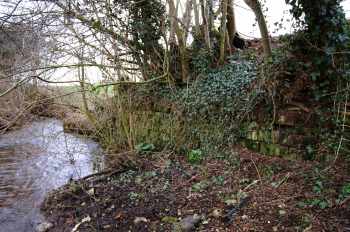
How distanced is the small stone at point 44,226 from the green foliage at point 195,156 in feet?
7.92

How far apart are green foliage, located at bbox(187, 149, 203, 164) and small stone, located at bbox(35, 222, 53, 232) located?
241 cm

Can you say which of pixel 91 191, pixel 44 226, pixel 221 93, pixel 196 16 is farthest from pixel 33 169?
pixel 196 16

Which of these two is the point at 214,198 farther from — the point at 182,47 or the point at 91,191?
the point at 182,47

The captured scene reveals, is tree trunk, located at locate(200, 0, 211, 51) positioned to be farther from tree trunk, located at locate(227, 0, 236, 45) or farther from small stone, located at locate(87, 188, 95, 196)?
small stone, located at locate(87, 188, 95, 196)

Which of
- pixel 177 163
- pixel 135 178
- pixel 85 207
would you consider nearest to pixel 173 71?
pixel 177 163

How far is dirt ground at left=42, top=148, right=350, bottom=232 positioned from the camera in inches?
Answer: 130

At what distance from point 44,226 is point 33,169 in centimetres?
266

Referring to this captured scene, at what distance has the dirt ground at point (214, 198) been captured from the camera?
3.29m

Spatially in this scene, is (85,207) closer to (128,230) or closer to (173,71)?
(128,230)

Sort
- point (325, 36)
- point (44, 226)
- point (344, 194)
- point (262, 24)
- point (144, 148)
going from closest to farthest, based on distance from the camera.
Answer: point (344, 194)
point (44, 226)
point (325, 36)
point (262, 24)
point (144, 148)

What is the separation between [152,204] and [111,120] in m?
2.87

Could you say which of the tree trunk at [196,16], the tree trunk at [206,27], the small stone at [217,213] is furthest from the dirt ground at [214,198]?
the tree trunk at [196,16]

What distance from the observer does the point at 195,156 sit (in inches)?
211

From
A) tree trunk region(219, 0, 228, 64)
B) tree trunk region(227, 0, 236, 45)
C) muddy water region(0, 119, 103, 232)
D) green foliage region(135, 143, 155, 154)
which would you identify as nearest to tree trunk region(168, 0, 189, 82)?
tree trunk region(219, 0, 228, 64)
